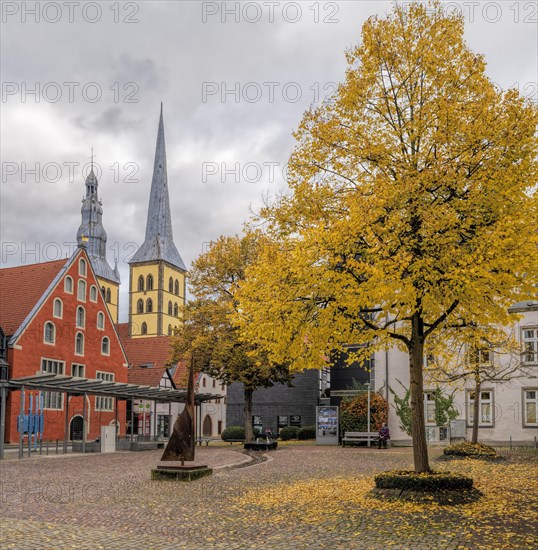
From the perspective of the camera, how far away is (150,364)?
64625mm

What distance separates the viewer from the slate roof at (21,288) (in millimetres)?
44562

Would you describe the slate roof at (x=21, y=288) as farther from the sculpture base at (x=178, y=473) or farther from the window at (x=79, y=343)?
the sculpture base at (x=178, y=473)

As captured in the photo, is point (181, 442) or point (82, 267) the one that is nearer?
point (181, 442)

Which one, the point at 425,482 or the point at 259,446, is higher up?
the point at 425,482

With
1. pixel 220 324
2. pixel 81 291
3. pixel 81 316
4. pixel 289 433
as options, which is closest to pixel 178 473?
pixel 220 324

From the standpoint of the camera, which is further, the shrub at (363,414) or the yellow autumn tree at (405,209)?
the shrub at (363,414)

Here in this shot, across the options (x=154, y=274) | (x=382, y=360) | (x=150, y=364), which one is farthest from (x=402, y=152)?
(x=154, y=274)

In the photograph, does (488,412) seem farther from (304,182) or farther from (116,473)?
(304,182)

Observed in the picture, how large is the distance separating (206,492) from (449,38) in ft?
36.5

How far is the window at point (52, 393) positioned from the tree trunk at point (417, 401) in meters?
34.7

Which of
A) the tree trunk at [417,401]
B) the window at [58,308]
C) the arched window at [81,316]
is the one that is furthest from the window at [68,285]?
the tree trunk at [417,401]

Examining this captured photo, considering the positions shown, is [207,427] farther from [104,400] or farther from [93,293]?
[93,293]

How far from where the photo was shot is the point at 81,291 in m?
50.0

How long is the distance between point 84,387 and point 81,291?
1929 centimetres
